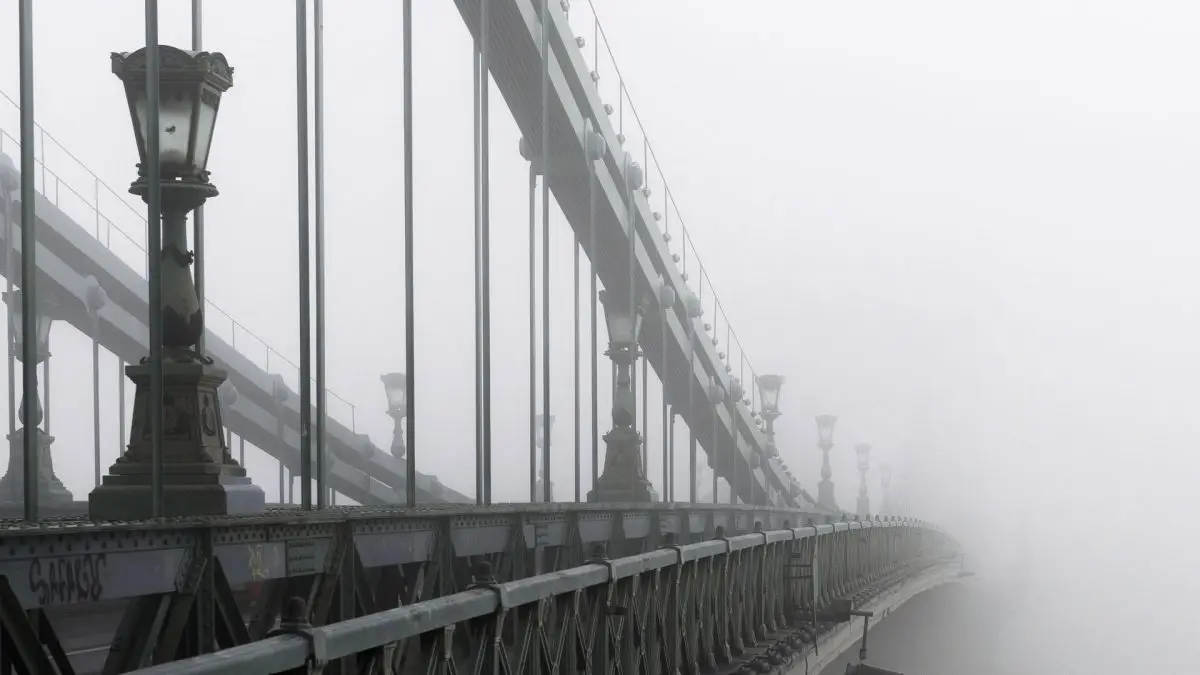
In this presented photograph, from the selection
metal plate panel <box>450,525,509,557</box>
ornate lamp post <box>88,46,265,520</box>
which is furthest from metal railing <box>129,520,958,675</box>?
ornate lamp post <box>88,46,265,520</box>

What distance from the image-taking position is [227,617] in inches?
387

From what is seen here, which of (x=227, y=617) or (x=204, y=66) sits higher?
(x=204, y=66)

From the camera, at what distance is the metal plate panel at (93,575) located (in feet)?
27.5

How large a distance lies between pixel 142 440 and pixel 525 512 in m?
5.40

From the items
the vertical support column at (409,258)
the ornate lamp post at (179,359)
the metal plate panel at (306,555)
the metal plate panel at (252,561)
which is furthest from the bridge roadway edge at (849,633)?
the metal plate panel at (252,561)

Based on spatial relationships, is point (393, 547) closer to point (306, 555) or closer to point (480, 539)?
point (306, 555)

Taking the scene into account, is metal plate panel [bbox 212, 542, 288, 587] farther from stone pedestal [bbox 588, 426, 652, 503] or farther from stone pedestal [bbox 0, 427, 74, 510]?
stone pedestal [bbox 588, 426, 652, 503]

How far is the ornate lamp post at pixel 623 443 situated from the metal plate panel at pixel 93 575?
20438 millimetres

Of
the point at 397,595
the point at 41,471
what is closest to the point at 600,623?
the point at 397,595

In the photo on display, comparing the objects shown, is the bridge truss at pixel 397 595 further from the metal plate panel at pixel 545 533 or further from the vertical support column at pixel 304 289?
the vertical support column at pixel 304 289

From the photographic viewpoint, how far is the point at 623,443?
30.2 metres

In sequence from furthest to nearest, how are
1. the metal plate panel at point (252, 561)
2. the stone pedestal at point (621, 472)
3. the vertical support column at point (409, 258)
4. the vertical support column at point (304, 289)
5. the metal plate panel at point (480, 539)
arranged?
the stone pedestal at point (621, 472) < the vertical support column at point (409, 258) < the vertical support column at point (304, 289) < the metal plate panel at point (480, 539) < the metal plate panel at point (252, 561)

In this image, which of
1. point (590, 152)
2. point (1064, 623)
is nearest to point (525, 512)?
point (590, 152)

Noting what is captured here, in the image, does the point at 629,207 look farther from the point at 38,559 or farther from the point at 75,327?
the point at 38,559
